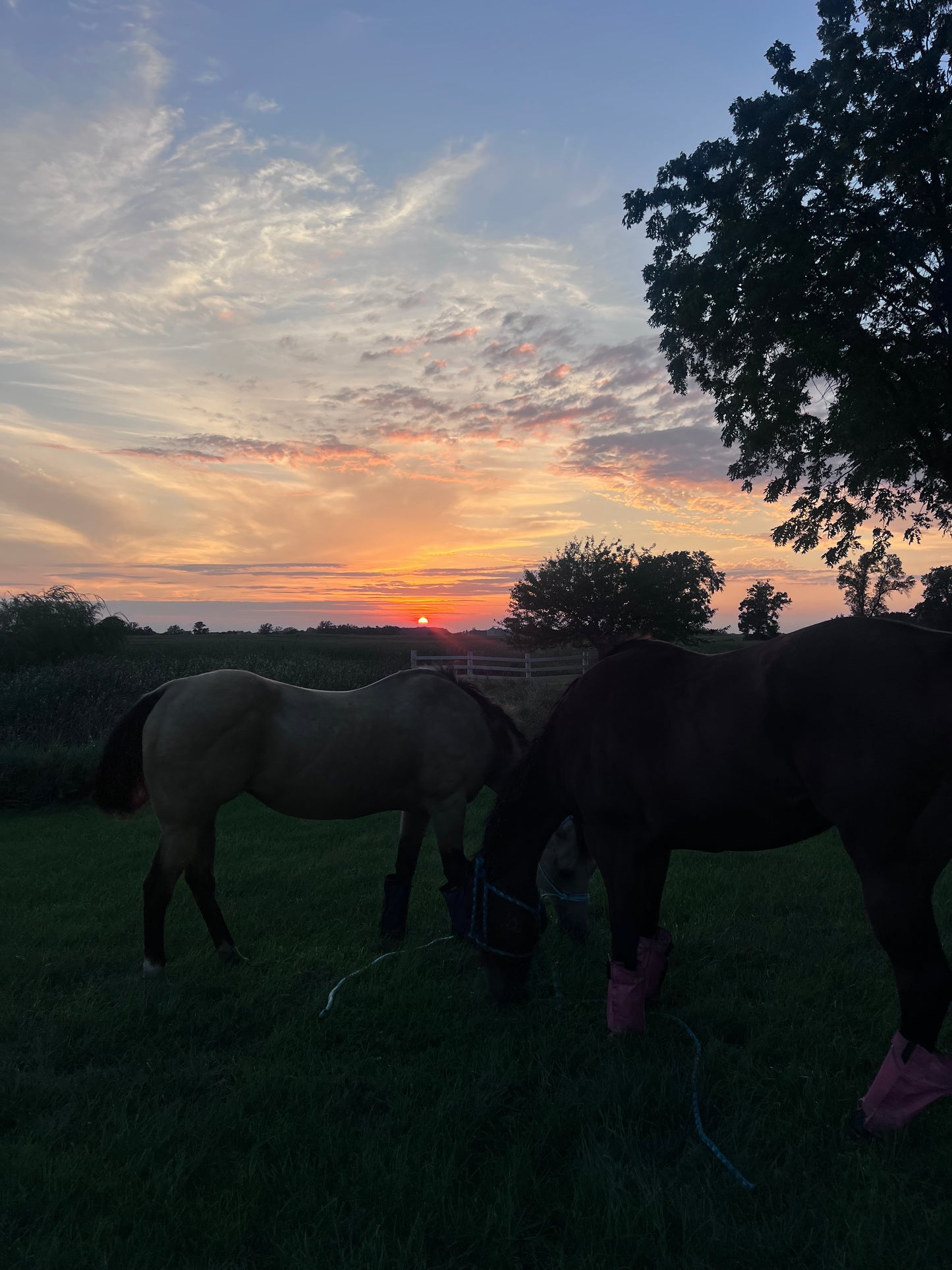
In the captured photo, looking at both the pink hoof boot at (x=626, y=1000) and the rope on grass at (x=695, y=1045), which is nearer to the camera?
the rope on grass at (x=695, y=1045)

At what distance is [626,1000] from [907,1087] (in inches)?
56.9

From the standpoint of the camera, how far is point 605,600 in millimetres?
41594

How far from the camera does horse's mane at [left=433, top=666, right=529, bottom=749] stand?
20.6 feet

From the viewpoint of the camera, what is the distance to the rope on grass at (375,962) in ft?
14.9

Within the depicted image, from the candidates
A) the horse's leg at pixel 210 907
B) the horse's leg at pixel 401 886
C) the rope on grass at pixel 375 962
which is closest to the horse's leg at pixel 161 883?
the horse's leg at pixel 210 907

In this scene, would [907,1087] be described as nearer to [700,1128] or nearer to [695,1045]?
[700,1128]

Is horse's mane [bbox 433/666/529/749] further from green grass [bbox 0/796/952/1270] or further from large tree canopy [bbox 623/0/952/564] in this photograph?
large tree canopy [bbox 623/0/952/564]

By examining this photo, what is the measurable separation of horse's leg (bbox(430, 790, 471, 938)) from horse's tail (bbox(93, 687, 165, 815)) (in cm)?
245

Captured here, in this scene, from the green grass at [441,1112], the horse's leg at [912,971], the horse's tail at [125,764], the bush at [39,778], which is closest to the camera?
the green grass at [441,1112]

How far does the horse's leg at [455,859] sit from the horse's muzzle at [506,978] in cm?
98

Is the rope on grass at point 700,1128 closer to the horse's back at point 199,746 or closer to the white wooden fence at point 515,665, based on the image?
the horse's back at point 199,746

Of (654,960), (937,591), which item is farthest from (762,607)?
(654,960)

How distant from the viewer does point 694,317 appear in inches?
612

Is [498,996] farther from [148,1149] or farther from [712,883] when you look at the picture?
[712,883]
